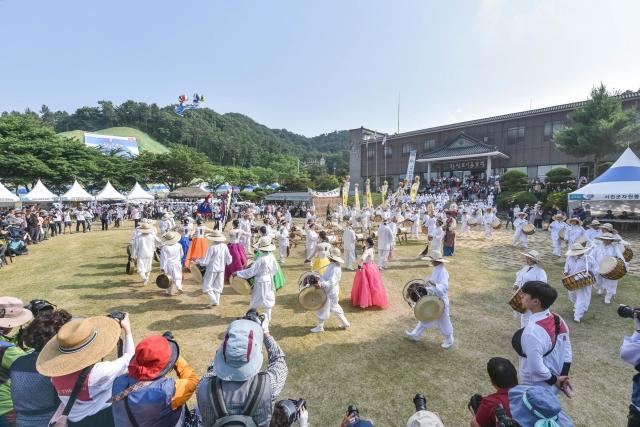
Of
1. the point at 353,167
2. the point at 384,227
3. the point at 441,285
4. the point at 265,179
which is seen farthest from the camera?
the point at 265,179

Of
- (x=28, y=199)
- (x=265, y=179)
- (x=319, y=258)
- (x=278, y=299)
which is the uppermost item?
(x=265, y=179)

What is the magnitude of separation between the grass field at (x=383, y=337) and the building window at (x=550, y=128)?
23.4m

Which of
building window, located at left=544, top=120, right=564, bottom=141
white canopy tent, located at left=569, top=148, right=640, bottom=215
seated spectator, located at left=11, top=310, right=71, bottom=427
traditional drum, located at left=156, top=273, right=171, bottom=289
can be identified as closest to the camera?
seated spectator, located at left=11, top=310, right=71, bottom=427

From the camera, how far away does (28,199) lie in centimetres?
2158

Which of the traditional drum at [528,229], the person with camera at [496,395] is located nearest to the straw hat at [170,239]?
the person with camera at [496,395]

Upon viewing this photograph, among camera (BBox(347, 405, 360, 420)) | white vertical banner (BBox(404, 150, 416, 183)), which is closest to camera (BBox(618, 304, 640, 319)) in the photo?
camera (BBox(347, 405, 360, 420))

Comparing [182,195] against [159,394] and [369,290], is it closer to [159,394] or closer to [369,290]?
[369,290]

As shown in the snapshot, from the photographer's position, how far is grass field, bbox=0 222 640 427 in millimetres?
4312

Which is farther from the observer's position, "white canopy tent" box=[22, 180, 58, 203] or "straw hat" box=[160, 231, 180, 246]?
"white canopy tent" box=[22, 180, 58, 203]

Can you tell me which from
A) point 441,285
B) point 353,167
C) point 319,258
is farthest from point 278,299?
point 353,167

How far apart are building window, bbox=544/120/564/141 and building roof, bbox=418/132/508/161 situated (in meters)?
3.62

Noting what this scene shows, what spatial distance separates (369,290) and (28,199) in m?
25.4

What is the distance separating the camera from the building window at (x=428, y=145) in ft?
123

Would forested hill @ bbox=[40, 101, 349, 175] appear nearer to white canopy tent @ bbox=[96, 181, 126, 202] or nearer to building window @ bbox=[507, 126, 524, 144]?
building window @ bbox=[507, 126, 524, 144]
